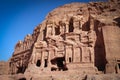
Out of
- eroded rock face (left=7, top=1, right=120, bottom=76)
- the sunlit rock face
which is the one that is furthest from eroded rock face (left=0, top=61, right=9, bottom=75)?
eroded rock face (left=7, top=1, right=120, bottom=76)

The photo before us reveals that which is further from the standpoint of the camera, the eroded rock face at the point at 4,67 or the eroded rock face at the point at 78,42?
the eroded rock face at the point at 4,67

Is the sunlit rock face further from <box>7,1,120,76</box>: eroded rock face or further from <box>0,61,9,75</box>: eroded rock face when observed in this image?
<box>0,61,9,75</box>: eroded rock face

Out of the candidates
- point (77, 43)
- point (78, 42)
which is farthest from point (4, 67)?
point (78, 42)

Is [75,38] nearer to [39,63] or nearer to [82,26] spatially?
[82,26]

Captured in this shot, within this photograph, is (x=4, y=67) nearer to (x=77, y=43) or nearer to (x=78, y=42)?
(x=77, y=43)

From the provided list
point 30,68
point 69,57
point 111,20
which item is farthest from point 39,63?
point 111,20

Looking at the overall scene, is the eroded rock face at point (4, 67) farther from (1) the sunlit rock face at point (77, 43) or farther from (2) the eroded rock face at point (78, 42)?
(2) the eroded rock face at point (78, 42)

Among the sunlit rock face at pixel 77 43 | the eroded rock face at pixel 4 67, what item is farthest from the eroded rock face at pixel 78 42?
the eroded rock face at pixel 4 67

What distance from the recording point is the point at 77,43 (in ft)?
136

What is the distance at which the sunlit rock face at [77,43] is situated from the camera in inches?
1431

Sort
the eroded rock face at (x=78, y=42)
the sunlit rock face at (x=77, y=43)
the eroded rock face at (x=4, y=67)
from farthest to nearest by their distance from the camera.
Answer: the eroded rock face at (x=4, y=67), the eroded rock face at (x=78, y=42), the sunlit rock face at (x=77, y=43)

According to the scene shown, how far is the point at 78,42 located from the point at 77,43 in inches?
17.0

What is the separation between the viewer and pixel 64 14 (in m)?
50.8

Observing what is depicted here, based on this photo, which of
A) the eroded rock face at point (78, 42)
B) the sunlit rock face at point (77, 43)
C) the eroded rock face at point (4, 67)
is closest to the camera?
the sunlit rock face at point (77, 43)
